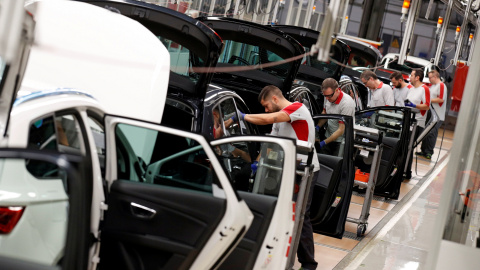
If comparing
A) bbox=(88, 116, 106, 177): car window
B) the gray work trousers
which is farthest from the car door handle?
the gray work trousers

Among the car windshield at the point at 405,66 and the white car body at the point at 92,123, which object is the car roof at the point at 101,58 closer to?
the white car body at the point at 92,123

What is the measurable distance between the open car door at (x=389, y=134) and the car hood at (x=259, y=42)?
1.75 m

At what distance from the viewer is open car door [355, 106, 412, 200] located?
9867mm

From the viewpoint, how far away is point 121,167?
13.9 feet

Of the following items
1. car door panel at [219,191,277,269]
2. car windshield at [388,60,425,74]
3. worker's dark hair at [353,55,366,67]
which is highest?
car windshield at [388,60,425,74]

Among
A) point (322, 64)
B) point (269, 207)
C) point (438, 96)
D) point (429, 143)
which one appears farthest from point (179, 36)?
point (429, 143)

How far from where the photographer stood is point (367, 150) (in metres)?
8.88

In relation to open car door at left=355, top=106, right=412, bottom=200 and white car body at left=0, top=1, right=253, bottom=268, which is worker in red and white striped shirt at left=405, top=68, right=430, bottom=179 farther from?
white car body at left=0, top=1, right=253, bottom=268

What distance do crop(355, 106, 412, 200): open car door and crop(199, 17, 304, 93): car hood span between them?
1745 millimetres

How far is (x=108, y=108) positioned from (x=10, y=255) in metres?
2.53

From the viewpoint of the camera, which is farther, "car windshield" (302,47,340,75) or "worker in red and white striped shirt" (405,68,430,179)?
"worker in red and white striped shirt" (405,68,430,179)

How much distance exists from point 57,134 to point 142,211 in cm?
61

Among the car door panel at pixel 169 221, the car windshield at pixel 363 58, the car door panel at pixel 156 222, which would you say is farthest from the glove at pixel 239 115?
the car windshield at pixel 363 58

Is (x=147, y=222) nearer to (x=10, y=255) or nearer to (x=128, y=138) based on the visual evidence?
(x=128, y=138)
